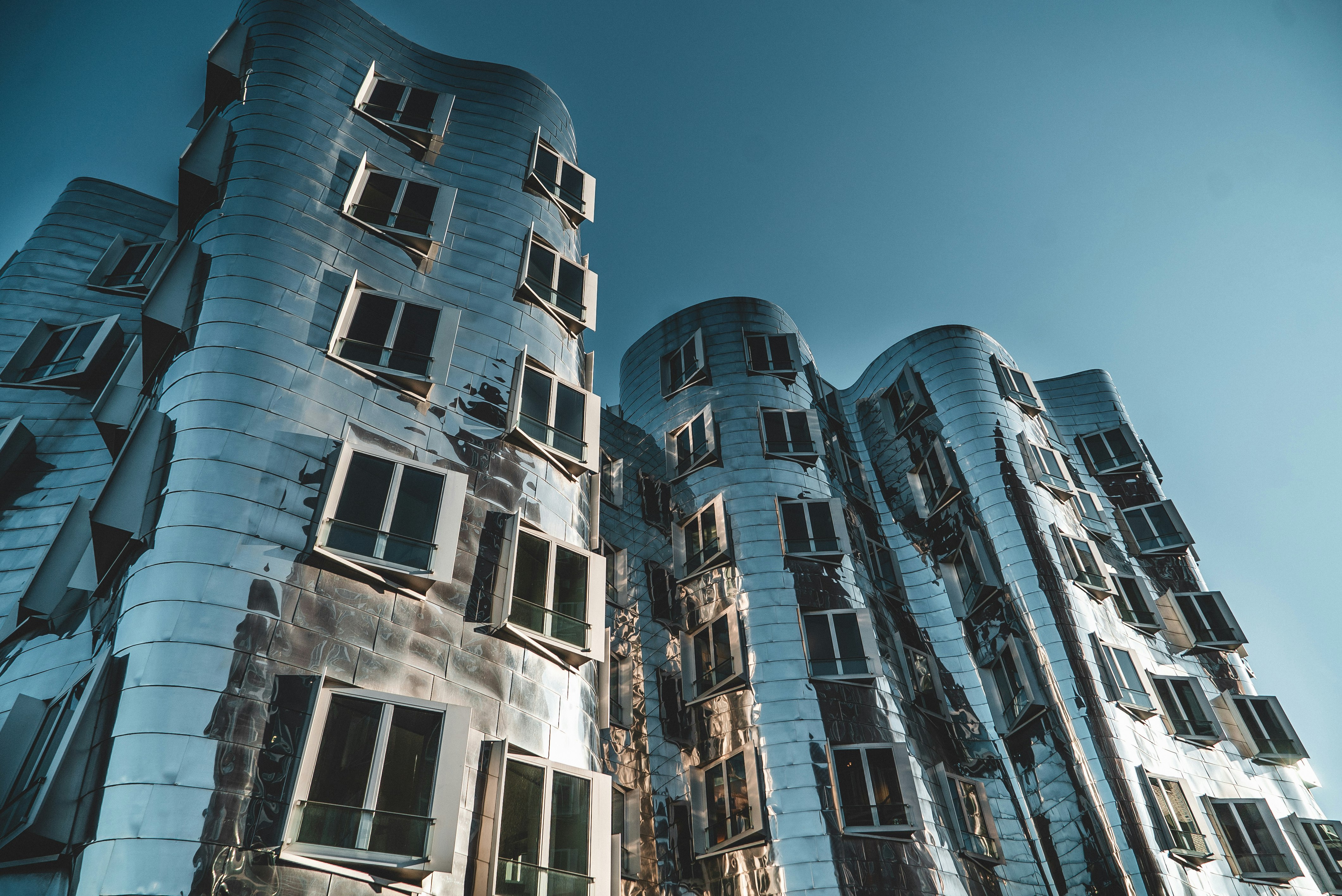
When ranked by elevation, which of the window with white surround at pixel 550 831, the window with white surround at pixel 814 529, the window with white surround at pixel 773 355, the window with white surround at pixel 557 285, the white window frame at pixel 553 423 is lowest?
the window with white surround at pixel 550 831

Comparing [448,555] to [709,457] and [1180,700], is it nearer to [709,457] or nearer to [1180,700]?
[709,457]

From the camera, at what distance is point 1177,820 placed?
22.7 m

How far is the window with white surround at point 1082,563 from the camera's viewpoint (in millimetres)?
27547

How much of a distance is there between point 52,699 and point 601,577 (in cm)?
873

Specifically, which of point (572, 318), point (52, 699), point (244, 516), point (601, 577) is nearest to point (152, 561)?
point (244, 516)

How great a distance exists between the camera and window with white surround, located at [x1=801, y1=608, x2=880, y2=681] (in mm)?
21812

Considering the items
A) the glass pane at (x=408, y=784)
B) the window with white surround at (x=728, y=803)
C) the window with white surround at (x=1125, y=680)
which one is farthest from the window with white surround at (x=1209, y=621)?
the glass pane at (x=408, y=784)

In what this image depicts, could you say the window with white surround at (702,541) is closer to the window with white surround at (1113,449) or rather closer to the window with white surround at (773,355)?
the window with white surround at (773,355)

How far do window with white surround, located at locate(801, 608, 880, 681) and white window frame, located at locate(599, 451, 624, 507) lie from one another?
706 cm

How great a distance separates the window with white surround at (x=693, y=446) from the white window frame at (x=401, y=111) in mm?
12567

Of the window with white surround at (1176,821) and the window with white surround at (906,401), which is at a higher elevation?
the window with white surround at (906,401)

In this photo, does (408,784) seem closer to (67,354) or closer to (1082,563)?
(67,354)

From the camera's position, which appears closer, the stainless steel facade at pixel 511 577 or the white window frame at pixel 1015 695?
the stainless steel facade at pixel 511 577

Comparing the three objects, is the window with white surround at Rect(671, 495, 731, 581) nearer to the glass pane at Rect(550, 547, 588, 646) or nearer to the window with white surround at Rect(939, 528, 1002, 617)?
the glass pane at Rect(550, 547, 588, 646)
